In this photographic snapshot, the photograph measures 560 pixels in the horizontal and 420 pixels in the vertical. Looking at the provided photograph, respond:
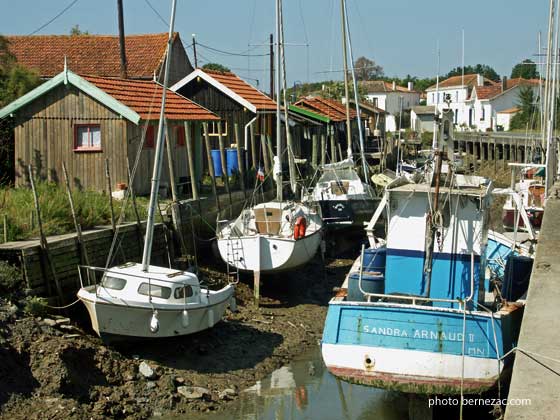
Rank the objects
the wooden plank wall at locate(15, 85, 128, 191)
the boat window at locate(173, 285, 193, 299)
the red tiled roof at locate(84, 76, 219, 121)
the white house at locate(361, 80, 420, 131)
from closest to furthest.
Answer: the boat window at locate(173, 285, 193, 299)
the wooden plank wall at locate(15, 85, 128, 191)
the red tiled roof at locate(84, 76, 219, 121)
the white house at locate(361, 80, 420, 131)

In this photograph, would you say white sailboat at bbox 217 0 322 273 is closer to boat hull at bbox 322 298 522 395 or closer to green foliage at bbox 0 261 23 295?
green foliage at bbox 0 261 23 295

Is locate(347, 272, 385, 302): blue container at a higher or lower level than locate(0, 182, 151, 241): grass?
lower

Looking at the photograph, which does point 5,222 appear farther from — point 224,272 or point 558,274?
point 558,274

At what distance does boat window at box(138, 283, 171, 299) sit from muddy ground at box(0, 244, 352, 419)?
3.25ft

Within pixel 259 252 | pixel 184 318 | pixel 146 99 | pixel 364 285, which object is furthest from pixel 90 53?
pixel 364 285

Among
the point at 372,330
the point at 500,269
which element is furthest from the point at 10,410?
the point at 500,269

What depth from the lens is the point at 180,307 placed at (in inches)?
595

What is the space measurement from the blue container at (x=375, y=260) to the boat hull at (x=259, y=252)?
223 inches

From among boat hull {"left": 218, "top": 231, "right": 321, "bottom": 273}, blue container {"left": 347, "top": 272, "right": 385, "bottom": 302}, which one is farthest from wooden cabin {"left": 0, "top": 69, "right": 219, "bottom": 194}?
blue container {"left": 347, "top": 272, "right": 385, "bottom": 302}

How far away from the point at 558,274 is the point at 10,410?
780 cm

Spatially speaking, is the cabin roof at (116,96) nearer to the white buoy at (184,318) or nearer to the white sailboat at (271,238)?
the white sailboat at (271,238)

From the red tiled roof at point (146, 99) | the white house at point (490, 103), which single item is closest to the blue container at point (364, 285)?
the red tiled roof at point (146, 99)

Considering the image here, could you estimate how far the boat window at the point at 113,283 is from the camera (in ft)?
49.1

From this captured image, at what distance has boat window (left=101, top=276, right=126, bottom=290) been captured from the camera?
15.0 m
